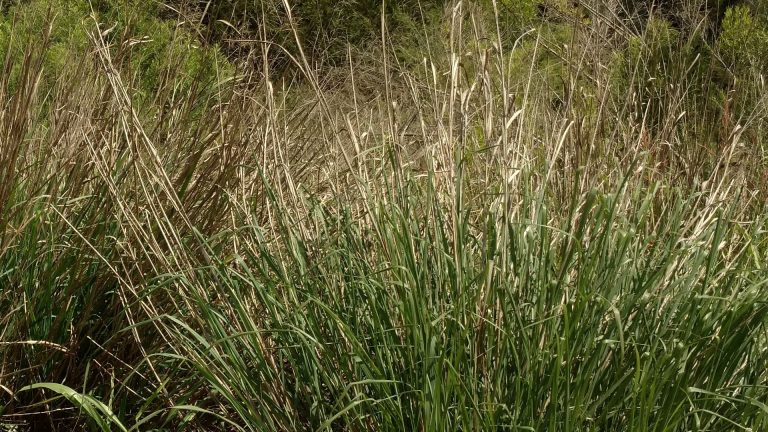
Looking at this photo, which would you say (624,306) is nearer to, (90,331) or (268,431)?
(268,431)

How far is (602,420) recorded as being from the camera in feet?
5.56

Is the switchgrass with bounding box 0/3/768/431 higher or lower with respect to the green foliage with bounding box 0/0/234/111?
higher

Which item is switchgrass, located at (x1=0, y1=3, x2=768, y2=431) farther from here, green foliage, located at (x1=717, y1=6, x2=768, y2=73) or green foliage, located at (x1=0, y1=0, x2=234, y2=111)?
green foliage, located at (x1=717, y1=6, x2=768, y2=73)

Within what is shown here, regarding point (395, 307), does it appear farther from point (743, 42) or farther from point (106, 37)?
point (743, 42)

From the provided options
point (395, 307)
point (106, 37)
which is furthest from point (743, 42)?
point (395, 307)

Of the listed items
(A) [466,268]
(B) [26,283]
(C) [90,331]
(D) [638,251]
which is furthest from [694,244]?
(B) [26,283]

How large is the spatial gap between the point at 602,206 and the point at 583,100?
1111 millimetres

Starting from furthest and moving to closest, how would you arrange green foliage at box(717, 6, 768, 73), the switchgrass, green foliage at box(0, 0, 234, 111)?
green foliage at box(717, 6, 768, 73)
green foliage at box(0, 0, 234, 111)
the switchgrass

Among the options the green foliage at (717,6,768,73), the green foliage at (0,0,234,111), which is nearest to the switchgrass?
the green foliage at (0,0,234,111)

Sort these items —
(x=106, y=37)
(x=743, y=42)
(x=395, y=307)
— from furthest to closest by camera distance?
(x=743, y=42) < (x=106, y=37) < (x=395, y=307)

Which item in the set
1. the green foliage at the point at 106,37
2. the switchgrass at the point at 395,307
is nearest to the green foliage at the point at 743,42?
the green foliage at the point at 106,37

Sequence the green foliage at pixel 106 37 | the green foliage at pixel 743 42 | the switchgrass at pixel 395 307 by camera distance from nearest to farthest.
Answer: the switchgrass at pixel 395 307 < the green foliage at pixel 106 37 < the green foliage at pixel 743 42

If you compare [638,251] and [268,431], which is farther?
[638,251]

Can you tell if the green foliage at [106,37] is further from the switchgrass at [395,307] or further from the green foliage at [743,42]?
the green foliage at [743,42]
